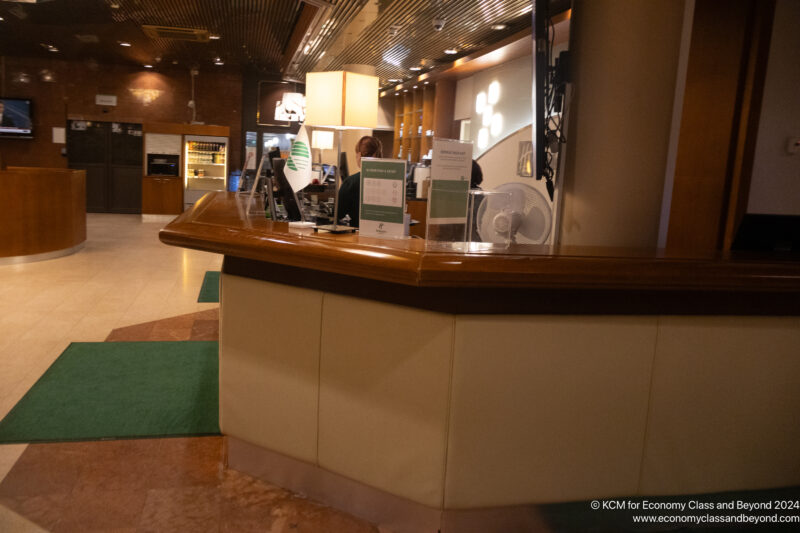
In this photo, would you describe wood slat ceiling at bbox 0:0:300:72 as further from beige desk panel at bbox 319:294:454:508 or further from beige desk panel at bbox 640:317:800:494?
beige desk panel at bbox 640:317:800:494

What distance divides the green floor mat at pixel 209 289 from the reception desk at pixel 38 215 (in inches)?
81.8

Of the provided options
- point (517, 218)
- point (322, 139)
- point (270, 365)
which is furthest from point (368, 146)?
point (270, 365)

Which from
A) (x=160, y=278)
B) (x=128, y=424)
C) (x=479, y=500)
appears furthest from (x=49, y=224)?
(x=479, y=500)

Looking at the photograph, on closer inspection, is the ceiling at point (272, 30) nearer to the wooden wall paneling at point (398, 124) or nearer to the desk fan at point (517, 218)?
the wooden wall paneling at point (398, 124)

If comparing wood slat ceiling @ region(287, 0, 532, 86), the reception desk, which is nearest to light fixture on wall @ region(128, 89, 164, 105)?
wood slat ceiling @ region(287, 0, 532, 86)

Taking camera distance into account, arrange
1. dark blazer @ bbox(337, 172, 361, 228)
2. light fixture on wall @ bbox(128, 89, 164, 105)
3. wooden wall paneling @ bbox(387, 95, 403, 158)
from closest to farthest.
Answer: dark blazer @ bbox(337, 172, 361, 228) < light fixture on wall @ bbox(128, 89, 164, 105) < wooden wall paneling @ bbox(387, 95, 403, 158)

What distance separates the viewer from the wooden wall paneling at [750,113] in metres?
3.47

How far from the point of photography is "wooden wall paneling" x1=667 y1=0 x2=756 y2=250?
3.60 meters

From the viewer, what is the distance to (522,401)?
206 cm

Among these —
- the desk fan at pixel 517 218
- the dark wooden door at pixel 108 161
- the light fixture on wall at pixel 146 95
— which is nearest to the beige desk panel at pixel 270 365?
the desk fan at pixel 517 218

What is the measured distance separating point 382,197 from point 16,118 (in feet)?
46.0

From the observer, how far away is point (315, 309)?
226cm

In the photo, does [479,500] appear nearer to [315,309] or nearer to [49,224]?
[315,309]

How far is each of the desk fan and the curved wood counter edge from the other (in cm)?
68
